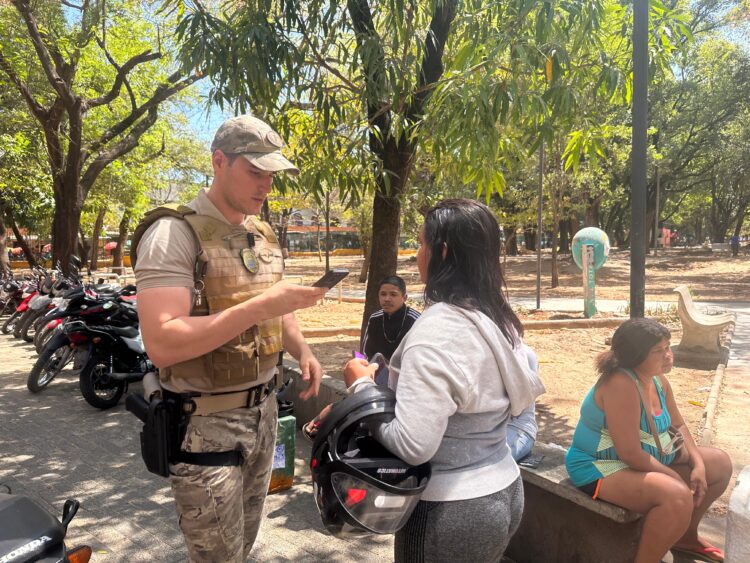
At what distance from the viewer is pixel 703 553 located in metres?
3.21

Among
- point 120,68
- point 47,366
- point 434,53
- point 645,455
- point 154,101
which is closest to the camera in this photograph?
point 645,455

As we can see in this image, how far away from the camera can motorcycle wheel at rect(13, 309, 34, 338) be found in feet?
33.0

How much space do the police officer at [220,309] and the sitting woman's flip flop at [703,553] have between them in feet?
8.21

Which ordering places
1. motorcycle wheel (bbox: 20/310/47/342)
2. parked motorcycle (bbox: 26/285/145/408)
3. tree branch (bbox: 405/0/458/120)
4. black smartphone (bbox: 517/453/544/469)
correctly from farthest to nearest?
motorcycle wheel (bbox: 20/310/47/342), parked motorcycle (bbox: 26/285/145/408), tree branch (bbox: 405/0/458/120), black smartphone (bbox: 517/453/544/469)

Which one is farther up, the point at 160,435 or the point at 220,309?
the point at 220,309

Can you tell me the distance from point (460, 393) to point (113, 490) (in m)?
3.49

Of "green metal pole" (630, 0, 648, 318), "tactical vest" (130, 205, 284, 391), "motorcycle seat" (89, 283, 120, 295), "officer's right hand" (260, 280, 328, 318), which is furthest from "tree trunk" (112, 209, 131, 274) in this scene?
"officer's right hand" (260, 280, 328, 318)

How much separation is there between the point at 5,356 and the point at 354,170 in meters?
6.77

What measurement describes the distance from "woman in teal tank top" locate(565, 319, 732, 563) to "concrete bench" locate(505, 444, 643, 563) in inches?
2.5

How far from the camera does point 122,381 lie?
6.24m

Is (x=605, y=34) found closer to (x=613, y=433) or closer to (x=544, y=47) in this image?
(x=544, y=47)

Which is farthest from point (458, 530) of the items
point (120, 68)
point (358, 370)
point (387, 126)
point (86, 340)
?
point (120, 68)

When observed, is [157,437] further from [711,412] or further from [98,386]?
[711,412]

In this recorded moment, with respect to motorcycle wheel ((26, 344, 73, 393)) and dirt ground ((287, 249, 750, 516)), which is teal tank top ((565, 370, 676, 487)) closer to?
dirt ground ((287, 249, 750, 516))
